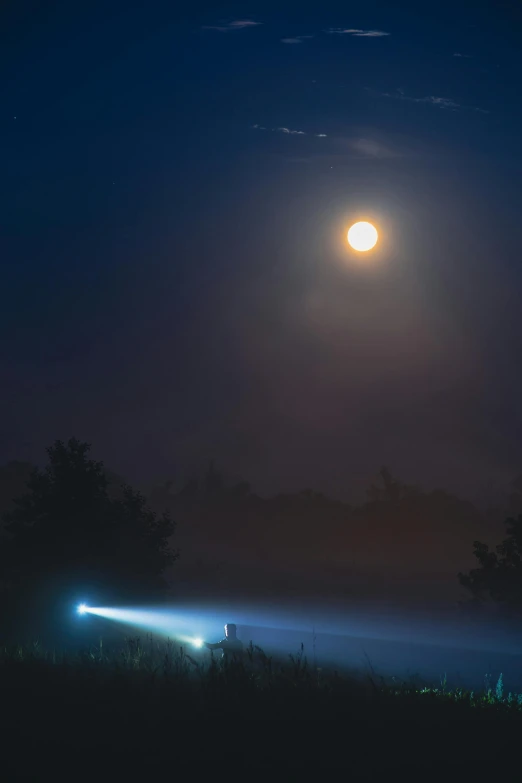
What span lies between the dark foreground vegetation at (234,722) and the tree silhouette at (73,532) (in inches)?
776

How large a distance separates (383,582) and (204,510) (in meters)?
65.2

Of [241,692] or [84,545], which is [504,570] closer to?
[84,545]

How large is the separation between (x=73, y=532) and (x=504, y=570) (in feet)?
57.1

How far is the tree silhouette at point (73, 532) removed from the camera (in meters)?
28.2

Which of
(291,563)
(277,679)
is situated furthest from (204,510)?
(277,679)

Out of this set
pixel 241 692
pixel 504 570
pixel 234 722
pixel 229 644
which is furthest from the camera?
pixel 504 570

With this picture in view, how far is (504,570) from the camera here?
93.7 ft

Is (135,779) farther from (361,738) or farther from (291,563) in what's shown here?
(291,563)

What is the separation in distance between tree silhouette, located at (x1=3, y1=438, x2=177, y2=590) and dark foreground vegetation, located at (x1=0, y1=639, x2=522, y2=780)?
1972 cm

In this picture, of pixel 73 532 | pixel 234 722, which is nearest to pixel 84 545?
pixel 73 532

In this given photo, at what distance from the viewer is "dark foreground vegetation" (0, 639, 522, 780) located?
622 cm

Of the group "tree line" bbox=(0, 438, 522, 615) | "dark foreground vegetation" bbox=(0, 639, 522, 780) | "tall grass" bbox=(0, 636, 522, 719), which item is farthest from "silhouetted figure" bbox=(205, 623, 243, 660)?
"tree line" bbox=(0, 438, 522, 615)

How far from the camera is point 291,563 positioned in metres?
157

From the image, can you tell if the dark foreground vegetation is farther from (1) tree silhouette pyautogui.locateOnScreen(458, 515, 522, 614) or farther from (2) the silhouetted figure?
(1) tree silhouette pyautogui.locateOnScreen(458, 515, 522, 614)
